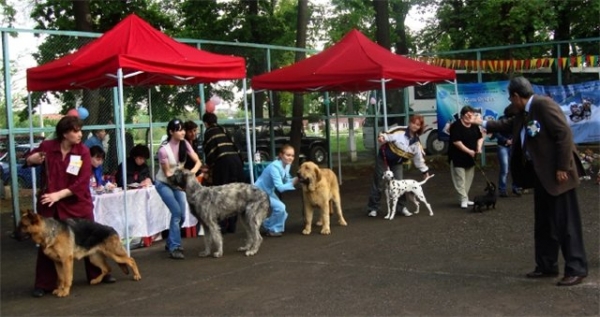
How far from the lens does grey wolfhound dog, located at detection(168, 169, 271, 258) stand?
7879mm

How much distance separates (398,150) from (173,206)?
4034mm

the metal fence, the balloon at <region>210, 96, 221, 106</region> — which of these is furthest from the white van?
the balloon at <region>210, 96, 221, 106</region>

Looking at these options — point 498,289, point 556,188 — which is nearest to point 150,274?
point 498,289

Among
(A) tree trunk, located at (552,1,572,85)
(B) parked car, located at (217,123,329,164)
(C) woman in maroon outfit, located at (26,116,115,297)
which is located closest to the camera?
(C) woman in maroon outfit, located at (26,116,115,297)

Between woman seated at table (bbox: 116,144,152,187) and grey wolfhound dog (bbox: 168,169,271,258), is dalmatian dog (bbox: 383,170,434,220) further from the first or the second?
woman seated at table (bbox: 116,144,152,187)

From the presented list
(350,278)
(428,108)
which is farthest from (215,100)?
(428,108)

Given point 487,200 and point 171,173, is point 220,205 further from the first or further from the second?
point 487,200

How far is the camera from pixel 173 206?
26.2 feet

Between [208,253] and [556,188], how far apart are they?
4271 mm

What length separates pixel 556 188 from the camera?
5945 mm

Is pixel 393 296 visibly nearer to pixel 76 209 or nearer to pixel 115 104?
pixel 76 209

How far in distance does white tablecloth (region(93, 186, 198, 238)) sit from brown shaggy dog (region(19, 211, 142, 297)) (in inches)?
49.9

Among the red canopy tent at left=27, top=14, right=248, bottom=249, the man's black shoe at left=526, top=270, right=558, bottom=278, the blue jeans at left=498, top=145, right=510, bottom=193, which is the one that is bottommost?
the man's black shoe at left=526, top=270, right=558, bottom=278

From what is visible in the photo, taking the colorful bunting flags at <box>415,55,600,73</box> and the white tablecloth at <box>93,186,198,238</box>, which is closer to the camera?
the white tablecloth at <box>93,186,198,238</box>
